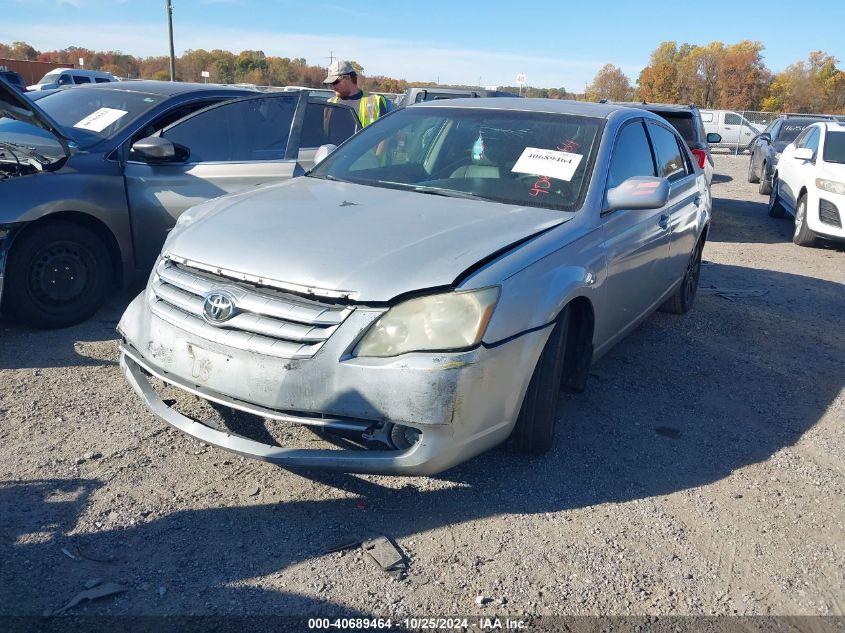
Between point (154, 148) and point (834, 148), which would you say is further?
point (834, 148)

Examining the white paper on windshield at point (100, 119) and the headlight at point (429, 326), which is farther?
the white paper on windshield at point (100, 119)

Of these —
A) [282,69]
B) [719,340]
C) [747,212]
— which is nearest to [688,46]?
[282,69]

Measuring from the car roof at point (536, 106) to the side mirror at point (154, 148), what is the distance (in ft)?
5.58

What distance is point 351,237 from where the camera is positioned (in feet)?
10.2

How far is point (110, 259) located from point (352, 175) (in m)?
1.93

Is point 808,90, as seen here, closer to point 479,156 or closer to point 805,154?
point 805,154

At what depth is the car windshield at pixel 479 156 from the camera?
3814 mm

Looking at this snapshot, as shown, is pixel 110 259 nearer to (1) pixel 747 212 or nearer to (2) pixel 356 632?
(2) pixel 356 632

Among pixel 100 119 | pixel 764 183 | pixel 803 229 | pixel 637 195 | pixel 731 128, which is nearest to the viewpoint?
pixel 637 195

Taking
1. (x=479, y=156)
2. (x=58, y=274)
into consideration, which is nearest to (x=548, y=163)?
(x=479, y=156)

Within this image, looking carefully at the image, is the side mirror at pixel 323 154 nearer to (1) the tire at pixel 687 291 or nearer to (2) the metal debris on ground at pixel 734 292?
(1) the tire at pixel 687 291

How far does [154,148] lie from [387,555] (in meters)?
3.42

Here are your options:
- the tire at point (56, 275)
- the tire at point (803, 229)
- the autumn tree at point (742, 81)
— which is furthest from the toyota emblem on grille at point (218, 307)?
the autumn tree at point (742, 81)

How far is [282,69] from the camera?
6341cm
